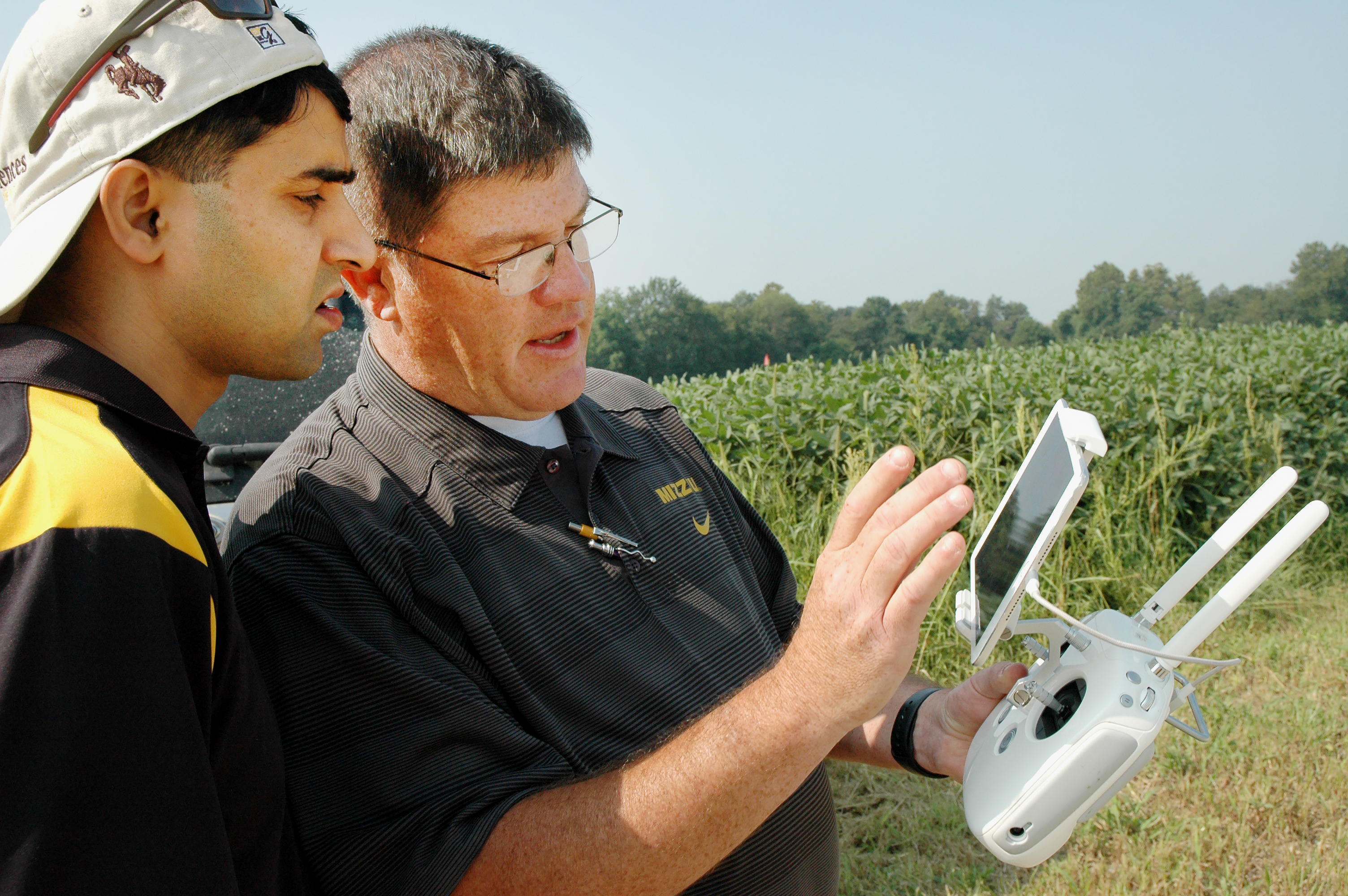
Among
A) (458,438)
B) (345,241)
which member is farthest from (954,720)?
(345,241)

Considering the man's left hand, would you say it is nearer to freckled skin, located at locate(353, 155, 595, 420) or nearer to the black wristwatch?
the black wristwatch

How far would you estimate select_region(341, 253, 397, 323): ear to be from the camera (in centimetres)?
185

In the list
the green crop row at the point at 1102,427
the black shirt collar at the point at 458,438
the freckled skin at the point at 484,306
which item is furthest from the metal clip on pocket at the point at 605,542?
the green crop row at the point at 1102,427

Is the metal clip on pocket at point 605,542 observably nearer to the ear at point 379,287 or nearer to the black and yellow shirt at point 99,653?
the ear at point 379,287

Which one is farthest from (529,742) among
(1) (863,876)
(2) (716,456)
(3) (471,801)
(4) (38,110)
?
(2) (716,456)

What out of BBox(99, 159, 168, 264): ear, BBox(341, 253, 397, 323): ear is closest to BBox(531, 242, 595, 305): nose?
BBox(341, 253, 397, 323): ear

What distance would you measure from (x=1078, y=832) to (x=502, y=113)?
9.83 feet

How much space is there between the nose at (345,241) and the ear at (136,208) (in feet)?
0.75

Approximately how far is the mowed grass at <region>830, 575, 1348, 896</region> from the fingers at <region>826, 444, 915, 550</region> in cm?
227

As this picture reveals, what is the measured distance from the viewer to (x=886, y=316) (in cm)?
2741

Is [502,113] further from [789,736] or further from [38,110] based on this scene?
[789,736]

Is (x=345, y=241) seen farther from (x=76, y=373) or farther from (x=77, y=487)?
(x=77, y=487)

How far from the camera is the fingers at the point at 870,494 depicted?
1.17 meters

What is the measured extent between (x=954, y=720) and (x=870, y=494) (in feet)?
2.68
